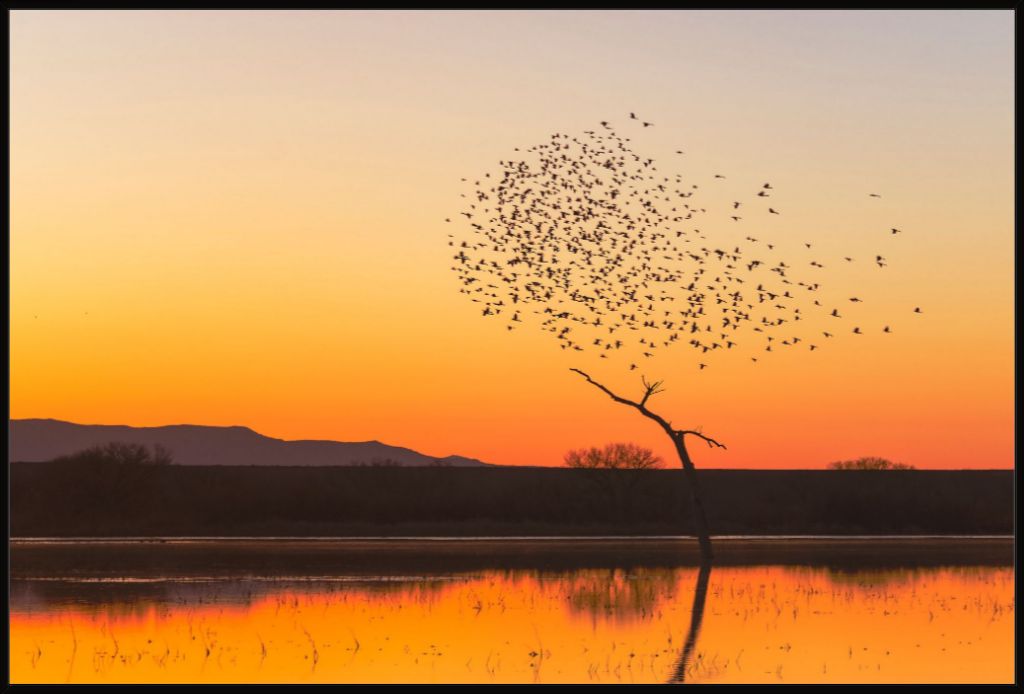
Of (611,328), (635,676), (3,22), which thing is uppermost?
(3,22)

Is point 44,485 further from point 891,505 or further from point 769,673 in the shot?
point 769,673

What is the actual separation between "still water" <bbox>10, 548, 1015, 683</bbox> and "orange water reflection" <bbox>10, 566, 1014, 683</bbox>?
0.19 feet

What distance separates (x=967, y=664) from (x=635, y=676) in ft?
18.7

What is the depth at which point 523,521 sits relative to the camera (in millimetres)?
83750

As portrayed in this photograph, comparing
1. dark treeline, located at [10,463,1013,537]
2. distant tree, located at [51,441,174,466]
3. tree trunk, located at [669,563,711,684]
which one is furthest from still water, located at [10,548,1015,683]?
distant tree, located at [51,441,174,466]

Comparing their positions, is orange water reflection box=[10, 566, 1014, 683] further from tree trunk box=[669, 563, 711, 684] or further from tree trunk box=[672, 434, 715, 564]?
tree trunk box=[672, 434, 715, 564]

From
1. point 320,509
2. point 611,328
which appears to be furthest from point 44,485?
point 611,328

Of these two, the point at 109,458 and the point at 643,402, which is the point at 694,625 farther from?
the point at 109,458

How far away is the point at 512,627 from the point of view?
2919 centimetres

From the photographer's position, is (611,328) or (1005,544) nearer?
(611,328)

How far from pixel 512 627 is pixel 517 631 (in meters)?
0.70

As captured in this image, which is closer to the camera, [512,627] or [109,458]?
[512,627]

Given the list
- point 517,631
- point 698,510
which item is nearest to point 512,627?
point 517,631

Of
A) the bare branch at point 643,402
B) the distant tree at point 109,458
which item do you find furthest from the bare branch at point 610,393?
the distant tree at point 109,458
